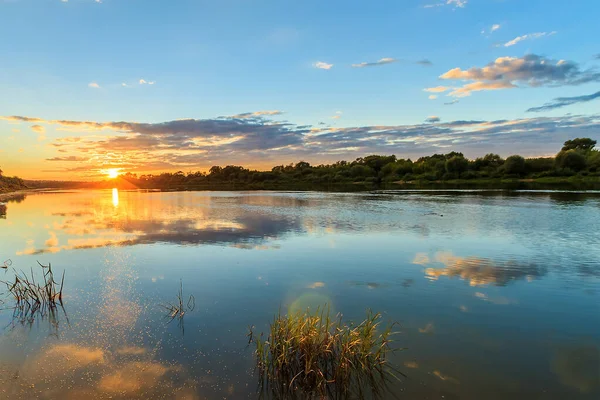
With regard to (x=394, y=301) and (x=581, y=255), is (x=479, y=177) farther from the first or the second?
(x=394, y=301)

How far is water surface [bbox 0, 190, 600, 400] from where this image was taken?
7406 millimetres

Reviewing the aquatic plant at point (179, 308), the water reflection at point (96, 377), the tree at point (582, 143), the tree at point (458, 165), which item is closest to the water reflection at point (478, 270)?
the aquatic plant at point (179, 308)

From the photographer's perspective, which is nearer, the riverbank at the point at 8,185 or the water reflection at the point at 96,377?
the water reflection at the point at 96,377

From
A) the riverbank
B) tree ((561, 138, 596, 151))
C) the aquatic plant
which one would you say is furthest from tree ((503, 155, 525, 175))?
the riverbank

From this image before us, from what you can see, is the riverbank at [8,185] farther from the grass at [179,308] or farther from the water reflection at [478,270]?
the water reflection at [478,270]

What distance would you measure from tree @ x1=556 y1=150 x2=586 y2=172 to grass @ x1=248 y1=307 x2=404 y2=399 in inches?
5489

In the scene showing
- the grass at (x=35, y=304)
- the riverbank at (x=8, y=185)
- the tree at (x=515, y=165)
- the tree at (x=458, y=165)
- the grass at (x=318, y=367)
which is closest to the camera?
the grass at (x=318, y=367)

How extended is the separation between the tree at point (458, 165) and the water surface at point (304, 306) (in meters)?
122

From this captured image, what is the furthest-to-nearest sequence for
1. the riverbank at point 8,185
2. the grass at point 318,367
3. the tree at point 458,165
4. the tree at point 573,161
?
the tree at point 458,165 < the tree at point 573,161 < the riverbank at point 8,185 < the grass at point 318,367

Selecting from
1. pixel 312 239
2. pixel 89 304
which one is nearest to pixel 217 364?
pixel 89 304

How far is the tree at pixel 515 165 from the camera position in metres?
124

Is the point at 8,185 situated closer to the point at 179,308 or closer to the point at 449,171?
the point at 179,308

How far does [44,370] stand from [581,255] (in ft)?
74.3

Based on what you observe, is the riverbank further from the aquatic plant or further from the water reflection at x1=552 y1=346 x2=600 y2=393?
the water reflection at x1=552 y1=346 x2=600 y2=393
